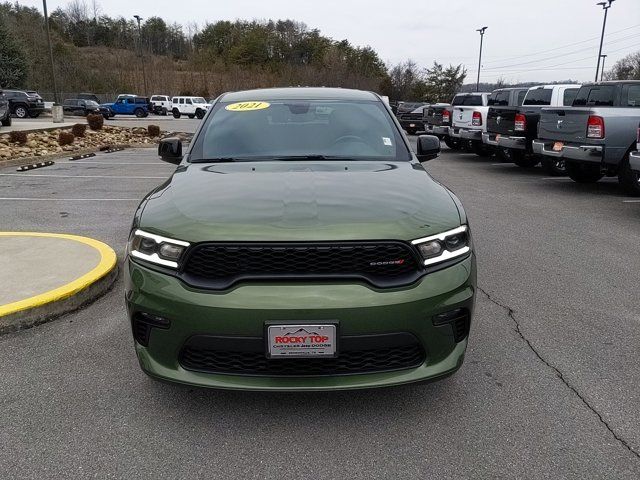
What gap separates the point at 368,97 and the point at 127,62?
79167 millimetres

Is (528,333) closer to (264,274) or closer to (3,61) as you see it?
(264,274)

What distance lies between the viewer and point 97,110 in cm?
4169

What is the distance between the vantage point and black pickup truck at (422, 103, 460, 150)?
712 inches

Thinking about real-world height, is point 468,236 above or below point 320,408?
above

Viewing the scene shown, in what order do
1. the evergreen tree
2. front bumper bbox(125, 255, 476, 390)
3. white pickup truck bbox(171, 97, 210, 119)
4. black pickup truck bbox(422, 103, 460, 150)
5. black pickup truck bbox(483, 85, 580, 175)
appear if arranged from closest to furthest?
front bumper bbox(125, 255, 476, 390), black pickup truck bbox(483, 85, 580, 175), black pickup truck bbox(422, 103, 460, 150), the evergreen tree, white pickup truck bbox(171, 97, 210, 119)

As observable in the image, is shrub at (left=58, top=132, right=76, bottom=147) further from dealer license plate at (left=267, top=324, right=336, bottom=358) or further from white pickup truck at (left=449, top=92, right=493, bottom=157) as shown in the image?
dealer license plate at (left=267, top=324, right=336, bottom=358)

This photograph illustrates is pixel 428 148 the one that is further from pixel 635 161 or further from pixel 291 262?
pixel 635 161

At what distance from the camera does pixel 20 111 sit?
34.2m

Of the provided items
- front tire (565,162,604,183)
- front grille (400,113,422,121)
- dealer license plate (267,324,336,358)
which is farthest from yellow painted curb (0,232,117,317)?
front grille (400,113,422,121)

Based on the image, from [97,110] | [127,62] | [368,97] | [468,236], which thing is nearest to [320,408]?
[468,236]

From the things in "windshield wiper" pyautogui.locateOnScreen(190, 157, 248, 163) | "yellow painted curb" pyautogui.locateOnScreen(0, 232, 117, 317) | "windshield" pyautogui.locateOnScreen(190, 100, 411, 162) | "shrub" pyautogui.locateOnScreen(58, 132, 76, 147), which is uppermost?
"windshield" pyautogui.locateOnScreen(190, 100, 411, 162)

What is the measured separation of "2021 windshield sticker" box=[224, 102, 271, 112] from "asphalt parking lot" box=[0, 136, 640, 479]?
6.01 feet

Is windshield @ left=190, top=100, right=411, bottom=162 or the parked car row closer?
windshield @ left=190, top=100, right=411, bottom=162

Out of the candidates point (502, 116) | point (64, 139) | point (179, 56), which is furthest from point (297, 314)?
point (179, 56)
